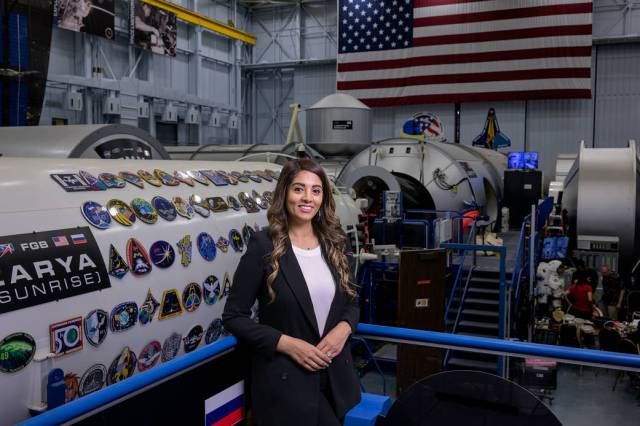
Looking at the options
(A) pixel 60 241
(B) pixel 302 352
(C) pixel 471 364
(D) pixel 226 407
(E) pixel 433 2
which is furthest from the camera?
(E) pixel 433 2

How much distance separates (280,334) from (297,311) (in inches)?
5.0

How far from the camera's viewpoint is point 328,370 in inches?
101

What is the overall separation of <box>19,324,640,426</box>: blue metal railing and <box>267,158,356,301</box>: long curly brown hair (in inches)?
12.2

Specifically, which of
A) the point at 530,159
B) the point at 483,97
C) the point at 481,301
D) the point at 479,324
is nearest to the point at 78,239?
the point at 479,324

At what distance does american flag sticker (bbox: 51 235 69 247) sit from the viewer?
342 centimetres

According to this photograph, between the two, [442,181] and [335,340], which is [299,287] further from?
[442,181]

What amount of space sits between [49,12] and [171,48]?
13062 millimetres

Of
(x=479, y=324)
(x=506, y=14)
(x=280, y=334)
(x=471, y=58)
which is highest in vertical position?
(x=506, y=14)

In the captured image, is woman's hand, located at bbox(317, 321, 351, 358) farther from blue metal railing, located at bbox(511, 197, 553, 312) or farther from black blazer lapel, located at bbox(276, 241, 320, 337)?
blue metal railing, located at bbox(511, 197, 553, 312)

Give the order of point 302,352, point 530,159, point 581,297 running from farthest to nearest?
1. point 530,159
2. point 581,297
3. point 302,352

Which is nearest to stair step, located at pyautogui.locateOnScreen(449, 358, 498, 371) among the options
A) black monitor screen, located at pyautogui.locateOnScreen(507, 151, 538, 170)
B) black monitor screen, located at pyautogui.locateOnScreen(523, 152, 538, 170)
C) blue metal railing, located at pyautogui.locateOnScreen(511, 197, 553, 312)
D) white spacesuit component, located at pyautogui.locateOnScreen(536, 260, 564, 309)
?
blue metal railing, located at pyautogui.locateOnScreen(511, 197, 553, 312)

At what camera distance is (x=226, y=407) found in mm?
2600

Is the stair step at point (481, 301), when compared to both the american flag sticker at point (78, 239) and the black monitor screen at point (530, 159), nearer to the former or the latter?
the american flag sticker at point (78, 239)

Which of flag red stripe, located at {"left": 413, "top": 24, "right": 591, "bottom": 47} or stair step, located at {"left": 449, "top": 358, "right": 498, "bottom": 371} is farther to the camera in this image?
flag red stripe, located at {"left": 413, "top": 24, "right": 591, "bottom": 47}
